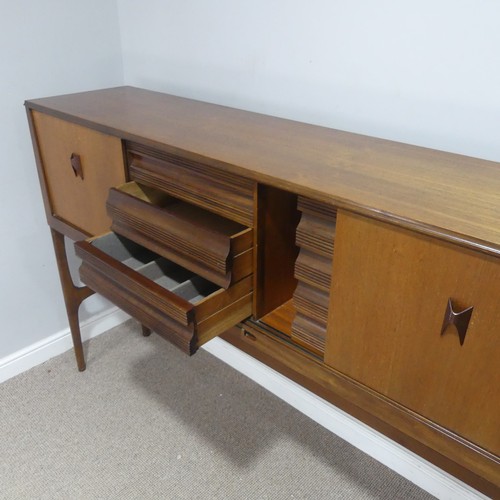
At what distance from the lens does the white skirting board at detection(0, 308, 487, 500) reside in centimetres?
125

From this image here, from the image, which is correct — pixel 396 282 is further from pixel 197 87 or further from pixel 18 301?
pixel 18 301

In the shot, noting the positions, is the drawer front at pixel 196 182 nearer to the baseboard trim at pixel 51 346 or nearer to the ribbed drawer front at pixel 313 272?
the ribbed drawer front at pixel 313 272

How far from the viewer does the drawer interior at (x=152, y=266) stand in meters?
1.04

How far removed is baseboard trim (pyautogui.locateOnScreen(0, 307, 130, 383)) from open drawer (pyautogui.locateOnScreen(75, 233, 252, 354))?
30.3 inches

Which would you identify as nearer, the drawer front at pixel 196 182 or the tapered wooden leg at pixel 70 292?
the drawer front at pixel 196 182

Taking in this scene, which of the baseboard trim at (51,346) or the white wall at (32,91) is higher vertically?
the white wall at (32,91)

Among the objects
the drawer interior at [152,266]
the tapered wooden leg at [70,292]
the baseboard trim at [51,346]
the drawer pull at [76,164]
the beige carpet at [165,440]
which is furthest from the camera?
the baseboard trim at [51,346]

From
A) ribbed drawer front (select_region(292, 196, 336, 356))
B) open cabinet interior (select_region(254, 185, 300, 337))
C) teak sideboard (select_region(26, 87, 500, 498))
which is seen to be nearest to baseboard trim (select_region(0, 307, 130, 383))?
teak sideboard (select_region(26, 87, 500, 498))

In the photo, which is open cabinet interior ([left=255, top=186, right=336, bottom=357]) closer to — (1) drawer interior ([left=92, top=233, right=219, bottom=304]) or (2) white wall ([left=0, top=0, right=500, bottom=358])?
(1) drawer interior ([left=92, top=233, right=219, bottom=304])

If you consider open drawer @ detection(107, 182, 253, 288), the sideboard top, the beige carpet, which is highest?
the sideboard top

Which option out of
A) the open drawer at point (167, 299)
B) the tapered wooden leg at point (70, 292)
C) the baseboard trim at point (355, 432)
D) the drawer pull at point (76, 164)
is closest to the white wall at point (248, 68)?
the tapered wooden leg at point (70, 292)

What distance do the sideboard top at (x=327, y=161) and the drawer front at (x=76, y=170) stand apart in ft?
0.12

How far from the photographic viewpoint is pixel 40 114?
48.1 inches

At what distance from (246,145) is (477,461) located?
24.8 inches
